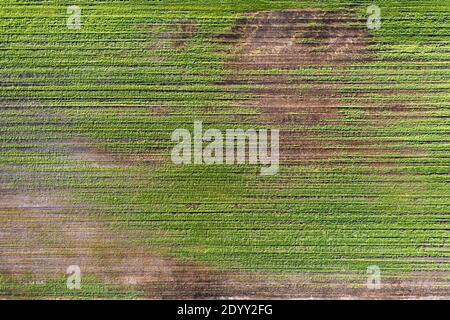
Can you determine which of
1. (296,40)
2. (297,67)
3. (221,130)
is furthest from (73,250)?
(296,40)

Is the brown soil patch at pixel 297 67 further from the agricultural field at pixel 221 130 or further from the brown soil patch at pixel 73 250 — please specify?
the brown soil patch at pixel 73 250

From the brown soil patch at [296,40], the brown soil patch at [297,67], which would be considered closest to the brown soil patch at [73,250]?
the brown soil patch at [297,67]

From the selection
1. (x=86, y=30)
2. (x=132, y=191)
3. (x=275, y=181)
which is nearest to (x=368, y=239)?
(x=275, y=181)

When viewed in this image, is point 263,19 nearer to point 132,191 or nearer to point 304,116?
point 304,116

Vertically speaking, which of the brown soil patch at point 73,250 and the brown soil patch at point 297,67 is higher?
the brown soil patch at point 297,67

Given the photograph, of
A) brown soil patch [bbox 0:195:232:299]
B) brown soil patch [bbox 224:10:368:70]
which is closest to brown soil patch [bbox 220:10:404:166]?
brown soil patch [bbox 224:10:368:70]

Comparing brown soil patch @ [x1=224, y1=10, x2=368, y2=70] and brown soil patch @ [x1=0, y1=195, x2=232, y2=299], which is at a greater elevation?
brown soil patch @ [x1=224, y1=10, x2=368, y2=70]

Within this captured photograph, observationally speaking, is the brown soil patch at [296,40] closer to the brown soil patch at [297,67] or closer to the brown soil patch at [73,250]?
the brown soil patch at [297,67]

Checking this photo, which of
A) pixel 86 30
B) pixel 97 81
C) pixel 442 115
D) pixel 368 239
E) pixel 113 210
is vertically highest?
pixel 86 30

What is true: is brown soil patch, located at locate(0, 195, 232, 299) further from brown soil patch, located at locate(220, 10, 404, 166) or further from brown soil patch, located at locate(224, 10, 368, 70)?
brown soil patch, located at locate(224, 10, 368, 70)
